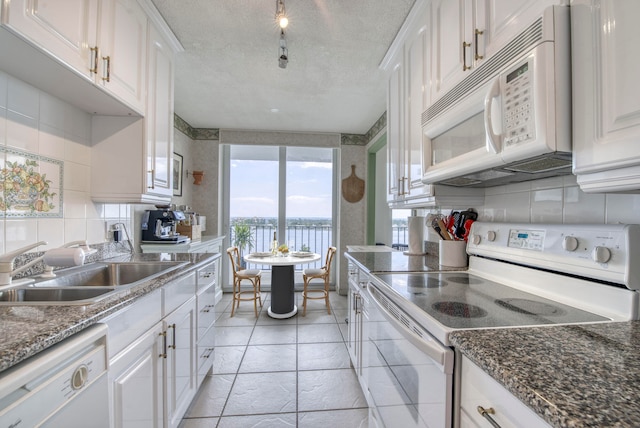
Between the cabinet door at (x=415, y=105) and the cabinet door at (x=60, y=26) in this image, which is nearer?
the cabinet door at (x=60, y=26)

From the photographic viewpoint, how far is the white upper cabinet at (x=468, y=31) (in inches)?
35.9

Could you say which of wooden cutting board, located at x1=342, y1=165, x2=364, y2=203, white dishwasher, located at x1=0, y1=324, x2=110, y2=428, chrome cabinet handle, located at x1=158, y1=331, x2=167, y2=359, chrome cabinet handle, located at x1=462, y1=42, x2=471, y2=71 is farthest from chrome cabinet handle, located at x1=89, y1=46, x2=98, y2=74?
wooden cutting board, located at x1=342, y1=165, x2=364, y2=203

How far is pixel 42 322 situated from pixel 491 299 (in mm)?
1430

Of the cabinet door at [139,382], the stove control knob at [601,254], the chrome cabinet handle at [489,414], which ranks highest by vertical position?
the stove control knob at [601,254]

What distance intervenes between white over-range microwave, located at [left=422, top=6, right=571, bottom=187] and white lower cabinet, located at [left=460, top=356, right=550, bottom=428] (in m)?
0.63

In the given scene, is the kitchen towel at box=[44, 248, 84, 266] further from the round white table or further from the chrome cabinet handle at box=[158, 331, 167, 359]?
the round white table

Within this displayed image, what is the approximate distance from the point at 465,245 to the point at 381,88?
1.78 m

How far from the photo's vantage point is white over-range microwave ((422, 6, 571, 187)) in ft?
2.52

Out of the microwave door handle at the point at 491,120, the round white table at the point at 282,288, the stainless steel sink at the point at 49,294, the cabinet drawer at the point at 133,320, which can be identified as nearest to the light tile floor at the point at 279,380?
the round white table at the point at 282,288

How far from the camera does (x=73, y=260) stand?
1.14 metres

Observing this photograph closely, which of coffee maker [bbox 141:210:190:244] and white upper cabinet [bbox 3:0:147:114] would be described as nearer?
white upper cabinet [bbox 3:0:147:114]

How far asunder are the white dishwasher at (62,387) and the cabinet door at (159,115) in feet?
3.98

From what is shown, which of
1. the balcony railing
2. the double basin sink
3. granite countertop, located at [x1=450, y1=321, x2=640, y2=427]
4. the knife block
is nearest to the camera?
granite countertop, located at [x1=450, y1=321, x2=640, y2=427]

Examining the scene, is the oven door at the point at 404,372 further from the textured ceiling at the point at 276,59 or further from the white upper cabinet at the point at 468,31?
the textured ceiling at the point at 276,59
